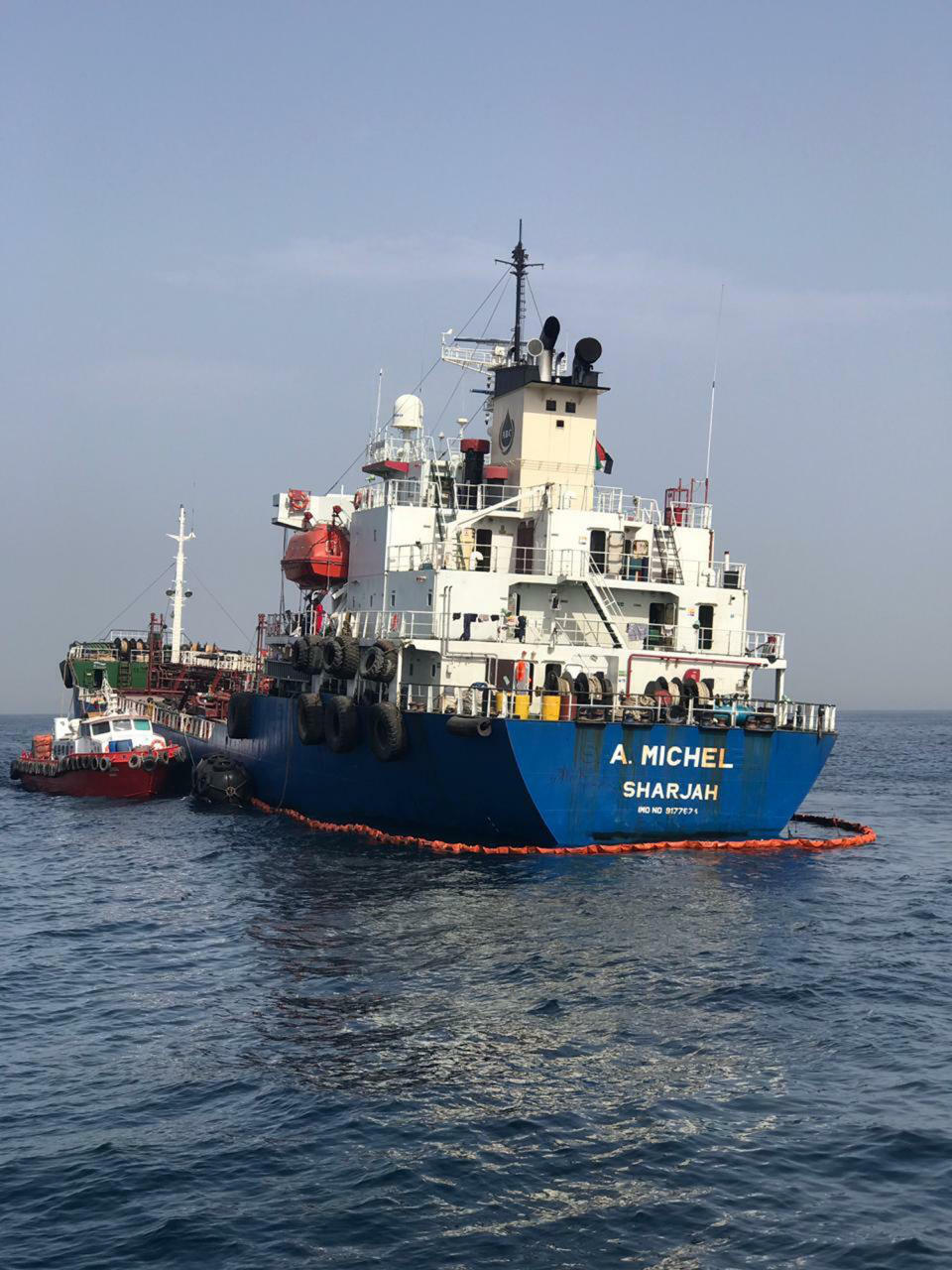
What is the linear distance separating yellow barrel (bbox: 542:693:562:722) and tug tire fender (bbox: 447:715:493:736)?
5.37 ft

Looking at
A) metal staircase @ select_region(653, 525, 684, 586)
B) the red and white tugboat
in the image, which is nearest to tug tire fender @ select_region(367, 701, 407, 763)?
metal staircase @ select_region(653, 525, 684, 586)

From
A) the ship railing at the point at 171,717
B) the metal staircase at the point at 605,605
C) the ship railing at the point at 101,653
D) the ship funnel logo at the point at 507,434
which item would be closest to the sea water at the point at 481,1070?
the metal staircase at the point at 605,605

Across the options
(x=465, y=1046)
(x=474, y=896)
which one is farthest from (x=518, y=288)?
(x=465, y=1046)

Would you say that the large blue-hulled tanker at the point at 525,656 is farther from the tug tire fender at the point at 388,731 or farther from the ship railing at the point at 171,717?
the ship railing at the point at 171,717

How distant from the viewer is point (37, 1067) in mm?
17094

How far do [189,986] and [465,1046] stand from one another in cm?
574

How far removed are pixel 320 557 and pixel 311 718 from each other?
6.62 meters

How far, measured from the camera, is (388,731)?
107 ft

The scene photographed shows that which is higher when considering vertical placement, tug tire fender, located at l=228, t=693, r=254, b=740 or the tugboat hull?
tug tire fender, located at l=228, t=693, r=254, b=740

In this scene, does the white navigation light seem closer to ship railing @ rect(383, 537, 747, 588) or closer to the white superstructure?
the white superstructure

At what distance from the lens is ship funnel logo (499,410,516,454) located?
39781 mm

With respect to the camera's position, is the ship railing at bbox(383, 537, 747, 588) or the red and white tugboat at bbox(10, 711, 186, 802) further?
the red and white tugboat at bbox(10, 711, 186, 802)

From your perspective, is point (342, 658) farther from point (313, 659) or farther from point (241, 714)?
point (241, 714)

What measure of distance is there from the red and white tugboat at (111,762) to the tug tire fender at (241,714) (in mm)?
4223
